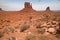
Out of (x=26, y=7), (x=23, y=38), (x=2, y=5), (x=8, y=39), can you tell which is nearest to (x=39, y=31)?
(x=23, y=38)

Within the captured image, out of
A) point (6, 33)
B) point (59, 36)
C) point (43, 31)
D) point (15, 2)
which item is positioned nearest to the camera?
point (59, 36)

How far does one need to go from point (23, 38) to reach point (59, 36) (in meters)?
1.97

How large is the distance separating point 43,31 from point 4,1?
547 centimetres

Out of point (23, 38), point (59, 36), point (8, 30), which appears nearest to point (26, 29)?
point (8, 30)

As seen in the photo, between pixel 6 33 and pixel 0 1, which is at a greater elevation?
pixel 0 1

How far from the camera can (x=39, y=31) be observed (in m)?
8.73

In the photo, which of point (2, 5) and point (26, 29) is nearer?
point (26, 29)

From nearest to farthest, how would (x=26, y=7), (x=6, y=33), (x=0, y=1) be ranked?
1. (x=6, y=33)
2. (x=0, y=1)
3. (x=26, y=7)

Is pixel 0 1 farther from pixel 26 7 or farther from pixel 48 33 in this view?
pixel 26 7

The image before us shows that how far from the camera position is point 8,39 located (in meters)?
7.92

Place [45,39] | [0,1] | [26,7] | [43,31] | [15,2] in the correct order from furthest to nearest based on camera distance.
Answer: [26,7] < [15,2] < [0,1] < [43,31] < [45,39]

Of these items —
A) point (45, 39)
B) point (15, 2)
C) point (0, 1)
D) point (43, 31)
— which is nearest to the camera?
point (45, 39)

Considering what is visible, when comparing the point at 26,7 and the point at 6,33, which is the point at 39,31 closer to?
the point at 6,33

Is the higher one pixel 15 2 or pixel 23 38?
pixel 15 2
